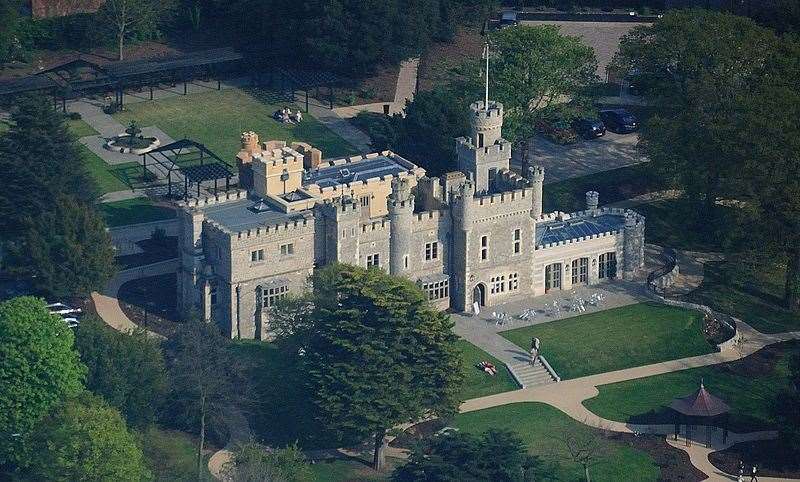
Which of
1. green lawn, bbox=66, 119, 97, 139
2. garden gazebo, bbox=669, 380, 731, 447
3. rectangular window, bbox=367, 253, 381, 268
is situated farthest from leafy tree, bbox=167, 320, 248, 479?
green lawn, bbox=66, 119, 97, 139

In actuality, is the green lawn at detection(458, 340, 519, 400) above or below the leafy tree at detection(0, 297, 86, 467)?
below

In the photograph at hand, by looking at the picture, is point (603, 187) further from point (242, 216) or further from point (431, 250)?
point (242, 216)

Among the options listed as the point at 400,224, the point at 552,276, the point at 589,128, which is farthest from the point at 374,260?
the point at 589,128

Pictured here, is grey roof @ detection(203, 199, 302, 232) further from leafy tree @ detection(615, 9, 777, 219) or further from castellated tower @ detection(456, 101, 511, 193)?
leafy tree @ detection(615, 9, 777, 219)

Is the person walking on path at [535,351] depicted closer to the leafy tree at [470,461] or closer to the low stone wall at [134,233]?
the leafy tree at [470,461]

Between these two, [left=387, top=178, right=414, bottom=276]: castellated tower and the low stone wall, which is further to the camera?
the low stone wall

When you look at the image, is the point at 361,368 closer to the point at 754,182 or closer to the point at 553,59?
the point at 754,182

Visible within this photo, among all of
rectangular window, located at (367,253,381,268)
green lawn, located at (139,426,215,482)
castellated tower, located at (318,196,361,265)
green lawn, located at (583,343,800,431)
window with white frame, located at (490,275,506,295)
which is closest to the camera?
green lawn, located at (139,426,215,482)
